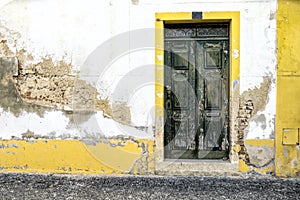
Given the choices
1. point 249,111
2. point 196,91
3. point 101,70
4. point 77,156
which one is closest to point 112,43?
point 101,70

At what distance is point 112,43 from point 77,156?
1736 mm

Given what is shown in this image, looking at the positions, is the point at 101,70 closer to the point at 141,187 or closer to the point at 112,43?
the point at 112,43

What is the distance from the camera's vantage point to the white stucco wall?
4.42 meters

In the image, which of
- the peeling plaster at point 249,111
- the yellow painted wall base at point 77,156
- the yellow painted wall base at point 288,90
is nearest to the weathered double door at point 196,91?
the peeling plaster at point 249,111

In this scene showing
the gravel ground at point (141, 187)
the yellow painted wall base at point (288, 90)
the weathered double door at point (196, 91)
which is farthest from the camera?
the weathered double door at point (196, 91)

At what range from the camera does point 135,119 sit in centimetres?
460

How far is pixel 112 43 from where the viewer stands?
457cm

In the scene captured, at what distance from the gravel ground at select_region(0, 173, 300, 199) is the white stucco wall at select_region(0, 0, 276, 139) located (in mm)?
640

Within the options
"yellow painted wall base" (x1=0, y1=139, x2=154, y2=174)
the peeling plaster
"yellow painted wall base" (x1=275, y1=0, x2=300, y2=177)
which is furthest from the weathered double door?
"yellow painted wall base" (x1=275, y1=0, x2=300, y2=177)

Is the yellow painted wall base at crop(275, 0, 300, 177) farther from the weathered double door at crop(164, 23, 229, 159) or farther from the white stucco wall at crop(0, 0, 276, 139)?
the weathered double door at crop(164, 23, 229, 159)

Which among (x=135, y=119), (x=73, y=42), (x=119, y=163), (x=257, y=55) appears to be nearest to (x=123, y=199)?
(x=119, y=163)

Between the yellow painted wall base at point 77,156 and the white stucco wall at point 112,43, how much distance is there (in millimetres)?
159

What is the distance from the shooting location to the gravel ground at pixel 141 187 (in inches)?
148

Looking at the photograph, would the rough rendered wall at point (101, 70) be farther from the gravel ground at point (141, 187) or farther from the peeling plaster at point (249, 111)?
the gravel ground at point (141, 187)
